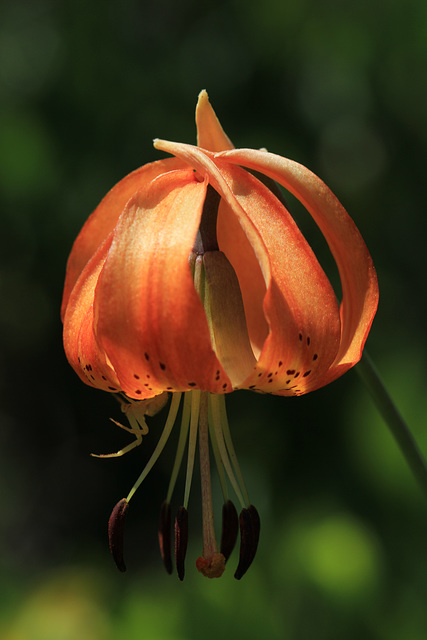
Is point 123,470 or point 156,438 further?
point 123,470

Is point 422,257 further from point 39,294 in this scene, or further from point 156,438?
point 39,294

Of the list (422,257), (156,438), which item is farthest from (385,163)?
(156,438)

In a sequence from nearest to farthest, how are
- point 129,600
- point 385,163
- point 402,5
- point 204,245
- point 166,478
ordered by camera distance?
1. point 204,245
2. point 129,600
3. point 402,5
4. point 385,163
5. point 166,478

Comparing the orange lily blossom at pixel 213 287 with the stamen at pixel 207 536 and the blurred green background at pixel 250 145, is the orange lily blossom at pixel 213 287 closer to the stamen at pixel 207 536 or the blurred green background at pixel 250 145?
the stamen at pixel 207 536

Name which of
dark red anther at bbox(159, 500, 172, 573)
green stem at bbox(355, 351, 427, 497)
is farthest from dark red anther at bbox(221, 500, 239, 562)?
green stem at bbox(355, 351, 427, 497)

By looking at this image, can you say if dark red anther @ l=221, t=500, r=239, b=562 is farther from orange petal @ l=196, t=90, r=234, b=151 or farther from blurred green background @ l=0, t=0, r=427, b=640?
blurred green background @ l=0, t=0, r=427, b=640

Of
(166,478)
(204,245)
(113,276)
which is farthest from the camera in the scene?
(166,478)

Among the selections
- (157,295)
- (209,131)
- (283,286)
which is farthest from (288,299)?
(209,131)

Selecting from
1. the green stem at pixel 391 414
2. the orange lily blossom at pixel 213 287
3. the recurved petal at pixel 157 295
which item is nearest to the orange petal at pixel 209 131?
the orange lily blossom at pixel 213 287
